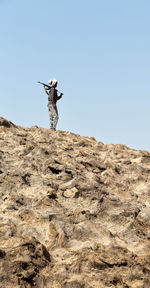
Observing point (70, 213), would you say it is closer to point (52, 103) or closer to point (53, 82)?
point (52, 103)

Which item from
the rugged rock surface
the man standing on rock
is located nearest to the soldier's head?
the man standing on rock

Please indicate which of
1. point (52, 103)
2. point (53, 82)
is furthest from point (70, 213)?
point (53, 82)

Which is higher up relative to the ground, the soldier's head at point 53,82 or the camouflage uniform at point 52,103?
the soldier's head at point 53,82

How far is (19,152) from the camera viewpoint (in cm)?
1237

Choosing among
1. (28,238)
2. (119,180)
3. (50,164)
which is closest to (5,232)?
(28,238)

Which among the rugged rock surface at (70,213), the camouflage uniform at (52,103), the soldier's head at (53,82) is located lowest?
the rugged rock surface at (70,213)

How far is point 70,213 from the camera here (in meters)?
10.1

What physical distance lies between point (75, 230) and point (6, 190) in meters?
2.28

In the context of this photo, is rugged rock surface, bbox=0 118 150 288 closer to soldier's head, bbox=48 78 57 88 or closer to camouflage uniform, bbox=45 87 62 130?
camouflage uniform, bbox=45 87 62 130

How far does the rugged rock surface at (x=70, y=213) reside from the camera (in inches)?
313

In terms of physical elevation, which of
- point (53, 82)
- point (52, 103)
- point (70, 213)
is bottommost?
point (70, 213)

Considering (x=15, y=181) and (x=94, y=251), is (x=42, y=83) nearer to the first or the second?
(x=15, y=181)

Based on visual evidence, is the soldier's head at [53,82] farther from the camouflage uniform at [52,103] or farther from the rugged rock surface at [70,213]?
the rugged rock surface at [70,213]

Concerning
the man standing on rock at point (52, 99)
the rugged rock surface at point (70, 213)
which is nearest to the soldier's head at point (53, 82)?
the man standing on rock at point (52, 99)
